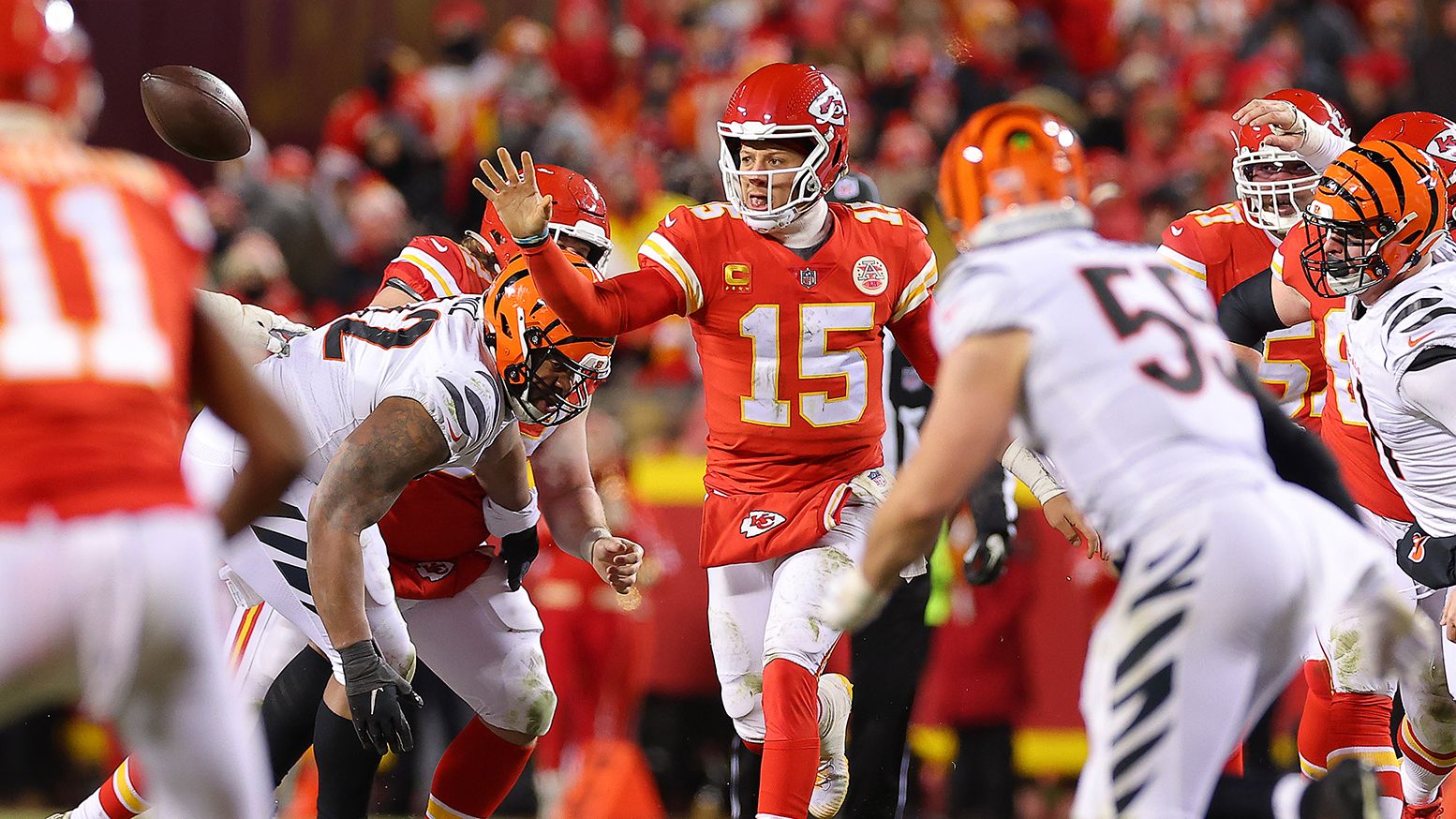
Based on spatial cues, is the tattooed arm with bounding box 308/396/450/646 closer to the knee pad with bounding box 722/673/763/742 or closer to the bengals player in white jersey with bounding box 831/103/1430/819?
the knee pad with bounding box 722/673/763/742

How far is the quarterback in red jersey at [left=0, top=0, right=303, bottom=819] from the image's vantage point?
262 cm

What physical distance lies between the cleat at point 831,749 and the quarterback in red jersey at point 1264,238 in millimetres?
1863

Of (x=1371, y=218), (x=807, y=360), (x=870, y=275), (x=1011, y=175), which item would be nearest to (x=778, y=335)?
(x=807, y=360)

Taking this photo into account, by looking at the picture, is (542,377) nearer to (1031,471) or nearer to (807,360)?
(807,360)

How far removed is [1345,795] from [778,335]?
2.04 m

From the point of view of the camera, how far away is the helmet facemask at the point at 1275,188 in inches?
232

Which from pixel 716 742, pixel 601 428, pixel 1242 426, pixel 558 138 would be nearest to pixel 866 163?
pixel 558 138

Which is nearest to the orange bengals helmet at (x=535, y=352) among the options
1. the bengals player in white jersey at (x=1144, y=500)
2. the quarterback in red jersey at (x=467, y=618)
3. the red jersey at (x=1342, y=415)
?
the quarterback in red jersey at (x=467, y=618)

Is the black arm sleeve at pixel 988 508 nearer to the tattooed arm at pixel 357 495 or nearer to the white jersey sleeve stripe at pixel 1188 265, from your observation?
the white jersey sleeve stripe at pixel 1188 265

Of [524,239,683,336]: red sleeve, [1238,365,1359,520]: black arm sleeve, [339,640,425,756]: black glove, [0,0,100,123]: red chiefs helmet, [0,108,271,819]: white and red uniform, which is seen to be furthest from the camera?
[524,239,683,336]: red sleeve

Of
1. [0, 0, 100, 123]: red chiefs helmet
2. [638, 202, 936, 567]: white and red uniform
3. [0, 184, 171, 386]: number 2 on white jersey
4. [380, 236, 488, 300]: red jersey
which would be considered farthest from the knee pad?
[0, 0, 100, 123]: red chiefs helmet

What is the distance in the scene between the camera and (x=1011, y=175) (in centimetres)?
359

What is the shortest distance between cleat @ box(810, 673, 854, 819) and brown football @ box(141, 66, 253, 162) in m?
2.57

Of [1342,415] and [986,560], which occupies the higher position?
[1342,415]
